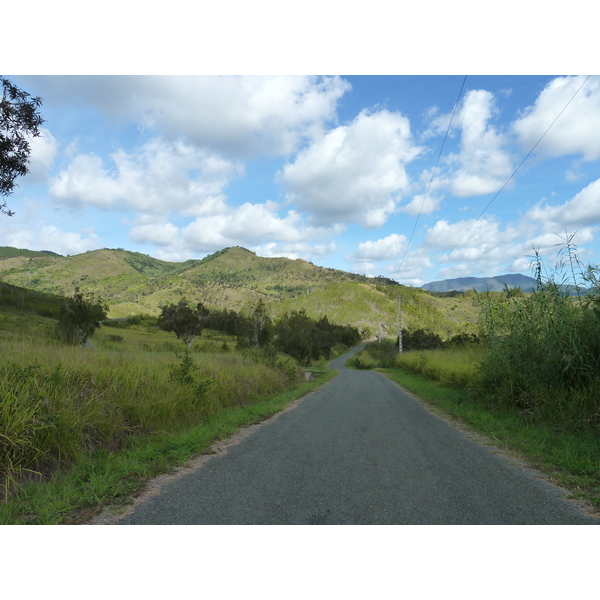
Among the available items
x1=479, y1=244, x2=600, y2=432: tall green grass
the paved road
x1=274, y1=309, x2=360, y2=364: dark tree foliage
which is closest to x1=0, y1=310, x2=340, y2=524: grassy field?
the paved road

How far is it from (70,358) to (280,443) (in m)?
4.08

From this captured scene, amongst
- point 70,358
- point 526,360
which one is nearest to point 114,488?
point 70,358

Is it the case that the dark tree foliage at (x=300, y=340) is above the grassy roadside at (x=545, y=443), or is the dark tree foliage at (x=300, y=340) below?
above

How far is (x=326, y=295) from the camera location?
135 metres

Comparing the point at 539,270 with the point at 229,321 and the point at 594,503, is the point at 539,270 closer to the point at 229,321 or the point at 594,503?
the point at 594,503

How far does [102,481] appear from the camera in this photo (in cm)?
424

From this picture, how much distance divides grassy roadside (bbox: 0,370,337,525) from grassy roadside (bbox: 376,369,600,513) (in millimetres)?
4877

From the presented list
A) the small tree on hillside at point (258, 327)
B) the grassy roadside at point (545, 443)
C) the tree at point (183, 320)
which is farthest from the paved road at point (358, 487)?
the small tree on hillside at point (258, 327)

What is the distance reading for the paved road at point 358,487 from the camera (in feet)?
11.7

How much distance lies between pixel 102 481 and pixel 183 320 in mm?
39630

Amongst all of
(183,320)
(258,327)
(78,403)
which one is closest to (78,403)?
(78,403)

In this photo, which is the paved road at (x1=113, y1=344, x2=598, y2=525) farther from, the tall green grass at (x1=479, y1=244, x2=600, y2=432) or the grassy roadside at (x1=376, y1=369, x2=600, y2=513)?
the tall green grass at (x1=479, y1=244, x2=600, y2=432)

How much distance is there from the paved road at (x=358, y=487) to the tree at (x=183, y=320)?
122 ft

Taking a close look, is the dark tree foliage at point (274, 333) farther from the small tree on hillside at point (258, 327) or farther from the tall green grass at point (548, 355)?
the tall green grass at point (548, 355)
